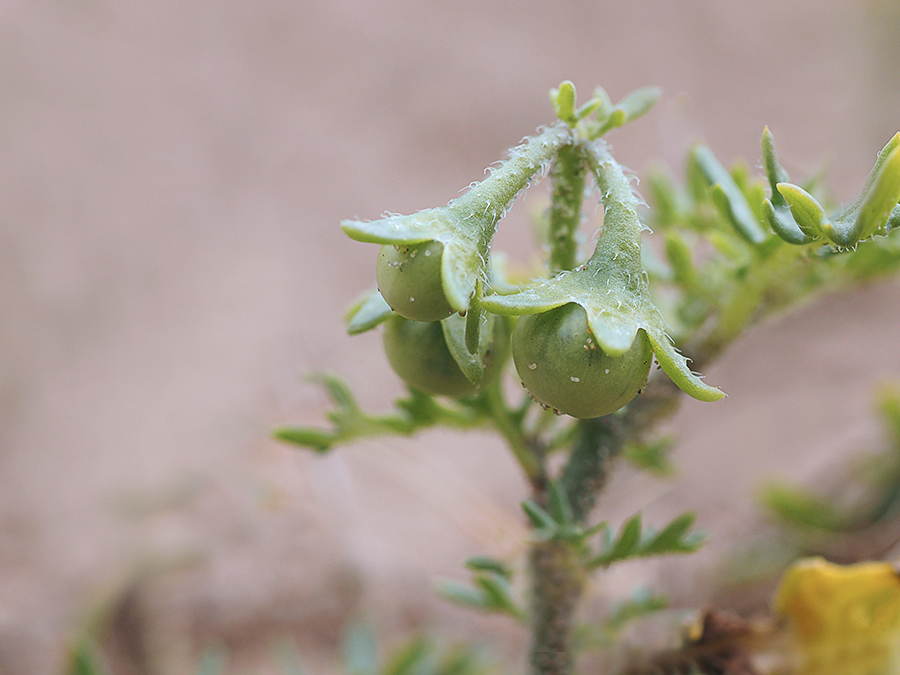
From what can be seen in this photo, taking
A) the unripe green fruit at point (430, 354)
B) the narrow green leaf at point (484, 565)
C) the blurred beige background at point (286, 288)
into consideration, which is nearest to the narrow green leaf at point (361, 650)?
the blurred beige background at point (286, 288)

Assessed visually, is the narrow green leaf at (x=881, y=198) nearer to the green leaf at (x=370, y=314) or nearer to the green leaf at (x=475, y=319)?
the green leaf at (x=475, y=319)

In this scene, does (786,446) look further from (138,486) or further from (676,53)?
(676,53)

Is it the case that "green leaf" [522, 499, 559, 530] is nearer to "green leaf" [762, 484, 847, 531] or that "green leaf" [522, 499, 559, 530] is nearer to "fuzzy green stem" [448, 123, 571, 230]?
"fuzzy green stem" [448, 123, 571, 230]

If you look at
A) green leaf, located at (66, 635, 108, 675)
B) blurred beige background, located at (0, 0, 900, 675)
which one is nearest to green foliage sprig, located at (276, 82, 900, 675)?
blurred beige background, located at (0, 0, 900, 675)

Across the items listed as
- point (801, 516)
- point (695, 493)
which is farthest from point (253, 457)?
point (801, 516)

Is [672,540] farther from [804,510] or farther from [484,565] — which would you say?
[804,510]

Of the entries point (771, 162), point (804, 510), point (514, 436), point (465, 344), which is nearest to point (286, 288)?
point (804, 510)
